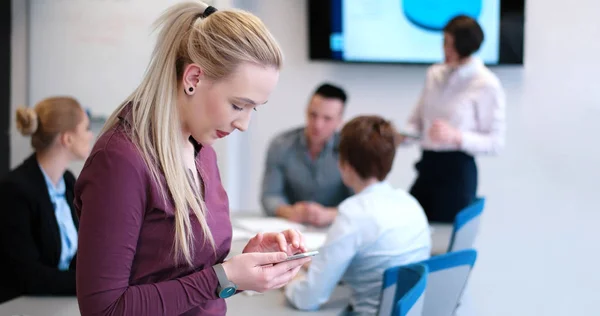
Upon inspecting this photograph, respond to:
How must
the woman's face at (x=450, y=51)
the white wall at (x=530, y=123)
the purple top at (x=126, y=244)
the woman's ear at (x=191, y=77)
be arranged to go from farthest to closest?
the white wall at (x=530, y=123)
the woman's face at (x=450, y=51)
the woman's ear at (x=191, y=77)
the purple top at (x=126, y=244)

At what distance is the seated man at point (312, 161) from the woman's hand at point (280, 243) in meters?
2.05

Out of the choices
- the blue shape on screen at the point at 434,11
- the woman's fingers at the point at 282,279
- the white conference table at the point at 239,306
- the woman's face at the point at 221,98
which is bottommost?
the white conference table at the point at 239,306

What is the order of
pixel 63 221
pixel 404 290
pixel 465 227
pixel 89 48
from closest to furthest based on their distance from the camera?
pixel 404 290, pixel 63 221, pixel 465 227, pixel 89 48

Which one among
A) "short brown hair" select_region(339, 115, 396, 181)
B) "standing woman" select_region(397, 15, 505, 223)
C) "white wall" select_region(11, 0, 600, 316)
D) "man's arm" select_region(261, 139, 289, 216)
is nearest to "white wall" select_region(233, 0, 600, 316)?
"white wall" select_region(11, 0, 600, 316)

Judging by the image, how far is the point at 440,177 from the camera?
3.75m

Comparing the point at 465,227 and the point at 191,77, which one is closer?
the point at 191,77

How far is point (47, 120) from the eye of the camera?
106 inches

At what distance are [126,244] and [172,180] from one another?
5.9 inches

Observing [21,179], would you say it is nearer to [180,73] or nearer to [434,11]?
[180,73]

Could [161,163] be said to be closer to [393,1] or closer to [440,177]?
[440,177]

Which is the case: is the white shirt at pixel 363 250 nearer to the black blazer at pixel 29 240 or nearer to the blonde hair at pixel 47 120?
the black blazer at pixel 29 240

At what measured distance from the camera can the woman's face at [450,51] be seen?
380cm

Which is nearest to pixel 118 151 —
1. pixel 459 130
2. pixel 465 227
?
pixel 465 227

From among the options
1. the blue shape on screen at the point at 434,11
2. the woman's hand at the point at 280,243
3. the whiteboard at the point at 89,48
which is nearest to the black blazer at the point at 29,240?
the woman's hand at the point at 280,243
